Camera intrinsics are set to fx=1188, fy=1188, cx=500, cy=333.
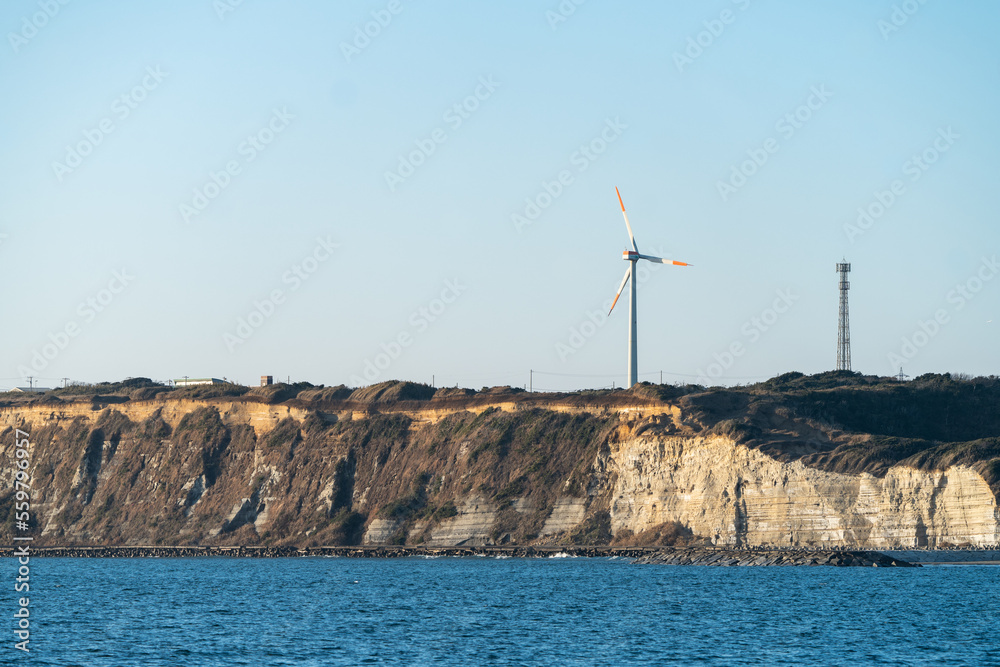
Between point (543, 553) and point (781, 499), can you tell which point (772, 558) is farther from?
point (543, 553)

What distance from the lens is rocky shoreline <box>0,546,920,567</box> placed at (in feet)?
282

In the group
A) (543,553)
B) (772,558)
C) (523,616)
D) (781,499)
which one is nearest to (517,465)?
(543,553)

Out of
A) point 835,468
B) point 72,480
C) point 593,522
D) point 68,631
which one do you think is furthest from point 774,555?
point 72,480

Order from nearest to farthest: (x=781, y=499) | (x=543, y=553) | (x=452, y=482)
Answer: (x=781, y=499), (x=543, y=553), (x=452, y=482)

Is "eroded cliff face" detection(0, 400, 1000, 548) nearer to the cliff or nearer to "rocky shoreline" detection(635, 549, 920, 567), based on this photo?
the cliff

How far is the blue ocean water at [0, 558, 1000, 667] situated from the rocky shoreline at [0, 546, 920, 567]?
2.26 meters

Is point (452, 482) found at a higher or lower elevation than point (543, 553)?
higher

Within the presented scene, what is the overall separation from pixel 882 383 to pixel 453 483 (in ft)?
174

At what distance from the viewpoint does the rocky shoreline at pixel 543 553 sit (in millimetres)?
86062

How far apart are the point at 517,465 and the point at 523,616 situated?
51.7m

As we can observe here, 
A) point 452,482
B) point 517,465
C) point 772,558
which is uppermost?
point 517,465

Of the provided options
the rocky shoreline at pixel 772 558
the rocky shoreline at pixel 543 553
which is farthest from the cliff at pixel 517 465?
the rocky shoreline at pixel 772 558

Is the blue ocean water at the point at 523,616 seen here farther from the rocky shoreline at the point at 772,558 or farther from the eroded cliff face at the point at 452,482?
the eroded cliff face at the point at 452,482

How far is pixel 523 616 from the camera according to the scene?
60281 mm
